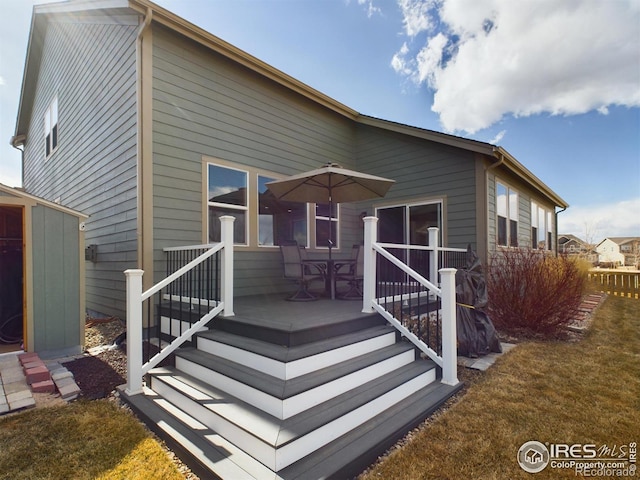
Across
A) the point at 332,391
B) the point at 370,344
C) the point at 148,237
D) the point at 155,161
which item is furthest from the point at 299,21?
the point at 332,391

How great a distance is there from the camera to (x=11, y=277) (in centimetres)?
491

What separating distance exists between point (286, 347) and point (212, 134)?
411cm

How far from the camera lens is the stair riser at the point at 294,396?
223cm

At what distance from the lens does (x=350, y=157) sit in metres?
8.27

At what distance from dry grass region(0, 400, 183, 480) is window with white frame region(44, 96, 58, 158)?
338 inches

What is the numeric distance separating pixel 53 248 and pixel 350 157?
247 inches

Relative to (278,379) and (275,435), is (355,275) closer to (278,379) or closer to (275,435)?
(278,379)

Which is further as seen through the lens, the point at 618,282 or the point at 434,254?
the point at 618,282

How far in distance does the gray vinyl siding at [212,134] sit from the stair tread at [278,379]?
2.14 metres

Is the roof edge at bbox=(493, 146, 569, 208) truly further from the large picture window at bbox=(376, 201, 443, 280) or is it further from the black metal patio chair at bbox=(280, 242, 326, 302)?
the black metal patio chair at bbox=(280, 242, 326, 302)

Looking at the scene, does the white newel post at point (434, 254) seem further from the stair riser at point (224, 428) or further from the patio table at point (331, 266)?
the stair riser at point (224, 428)

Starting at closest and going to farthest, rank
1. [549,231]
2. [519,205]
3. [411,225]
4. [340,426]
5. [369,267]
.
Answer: [340,426] < [369,267] < [411,225] < [519,205] < [549,231]

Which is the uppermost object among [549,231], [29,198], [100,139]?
[100,139]

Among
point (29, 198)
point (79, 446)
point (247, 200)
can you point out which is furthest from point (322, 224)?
point (79, 446)
